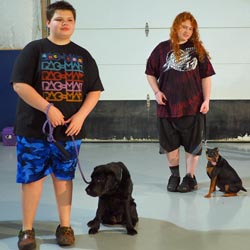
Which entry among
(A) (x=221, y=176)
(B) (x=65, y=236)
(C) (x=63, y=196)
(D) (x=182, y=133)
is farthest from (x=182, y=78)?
A: (B) (x=65, y=236)

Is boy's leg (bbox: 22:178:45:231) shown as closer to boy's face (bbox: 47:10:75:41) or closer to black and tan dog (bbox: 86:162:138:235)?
black and tan dog (bbox: 86:162:138:235)

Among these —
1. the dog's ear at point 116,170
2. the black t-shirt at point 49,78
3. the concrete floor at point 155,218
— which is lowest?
the concrete floor at point 155,218

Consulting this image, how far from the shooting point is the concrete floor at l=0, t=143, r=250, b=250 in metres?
2.35

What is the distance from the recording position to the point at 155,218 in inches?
109

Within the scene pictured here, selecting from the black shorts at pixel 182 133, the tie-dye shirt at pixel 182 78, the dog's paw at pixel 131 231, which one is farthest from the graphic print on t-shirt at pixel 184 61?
the dog's paw at pixel 131 231

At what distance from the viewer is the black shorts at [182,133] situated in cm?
343

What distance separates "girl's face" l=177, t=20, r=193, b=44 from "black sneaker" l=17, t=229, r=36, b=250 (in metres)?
1.80

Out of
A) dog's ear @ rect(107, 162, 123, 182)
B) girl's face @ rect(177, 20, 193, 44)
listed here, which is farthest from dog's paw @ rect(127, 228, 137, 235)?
girl's face @ rect(177, 20, 193, 44)

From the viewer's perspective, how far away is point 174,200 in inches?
126

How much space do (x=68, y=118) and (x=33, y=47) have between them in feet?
1.27

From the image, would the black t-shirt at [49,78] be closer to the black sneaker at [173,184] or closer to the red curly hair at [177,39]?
the red curly hair at [177,39]

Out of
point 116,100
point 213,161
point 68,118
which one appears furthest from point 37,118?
point 116,100

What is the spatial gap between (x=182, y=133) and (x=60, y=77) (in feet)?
5.03

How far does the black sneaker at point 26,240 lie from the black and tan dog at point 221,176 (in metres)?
1.47
